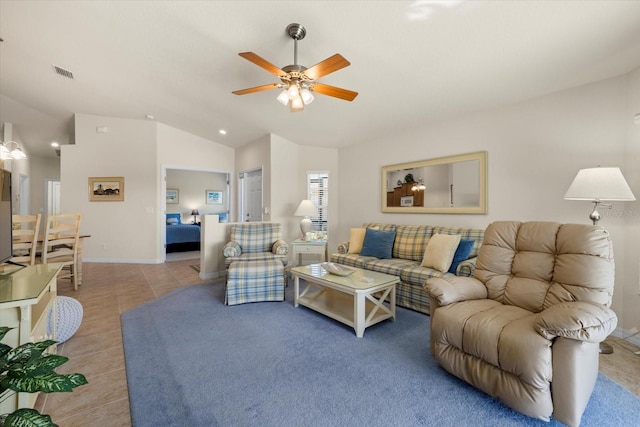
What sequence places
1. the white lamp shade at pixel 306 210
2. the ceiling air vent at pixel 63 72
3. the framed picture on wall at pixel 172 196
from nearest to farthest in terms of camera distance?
the ceiling air vent at pixel 63 72 → the white lamp shade at pixel 306 210 → the framed picture on wall at pixel 172 196

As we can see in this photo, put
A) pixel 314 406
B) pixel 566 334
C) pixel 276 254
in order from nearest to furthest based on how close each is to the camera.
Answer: pixel 566 334, pixel 314 406, pixel 276 254

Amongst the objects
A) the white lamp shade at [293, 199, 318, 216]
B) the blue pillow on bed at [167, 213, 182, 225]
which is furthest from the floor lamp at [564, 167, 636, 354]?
the blue pillow on bed at [167, 213, 182, 225]

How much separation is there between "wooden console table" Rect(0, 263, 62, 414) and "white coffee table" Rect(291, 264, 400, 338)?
1.97m

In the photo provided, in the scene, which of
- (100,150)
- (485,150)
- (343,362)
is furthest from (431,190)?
(100,150)

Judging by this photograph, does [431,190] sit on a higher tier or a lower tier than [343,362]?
higher

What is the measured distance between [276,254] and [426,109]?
2736mm

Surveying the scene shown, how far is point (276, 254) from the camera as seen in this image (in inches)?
152

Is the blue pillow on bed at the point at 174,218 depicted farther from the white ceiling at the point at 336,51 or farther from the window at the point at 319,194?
the window at the point at 319,194

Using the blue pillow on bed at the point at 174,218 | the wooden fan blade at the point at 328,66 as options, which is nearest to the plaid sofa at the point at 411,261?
the wooden fan blade at the point at 328,66

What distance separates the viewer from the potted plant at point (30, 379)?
2.54 ft

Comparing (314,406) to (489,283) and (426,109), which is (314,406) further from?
(426,109)

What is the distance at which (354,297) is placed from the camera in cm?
247

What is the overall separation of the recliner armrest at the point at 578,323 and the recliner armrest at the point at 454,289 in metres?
0.51

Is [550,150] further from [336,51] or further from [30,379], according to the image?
[30,379]
